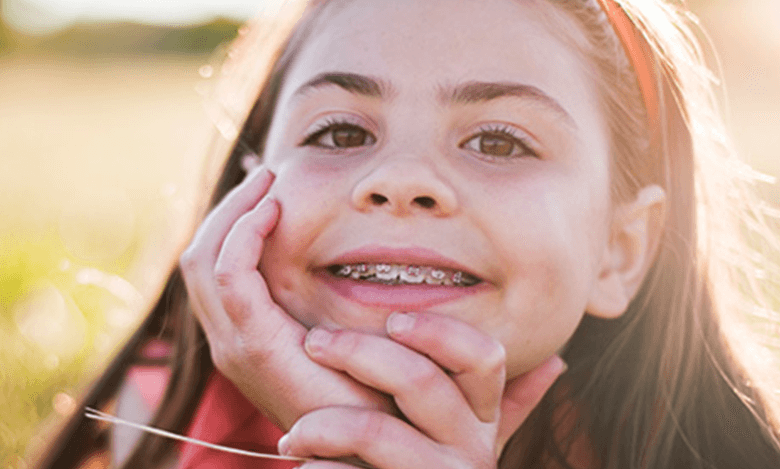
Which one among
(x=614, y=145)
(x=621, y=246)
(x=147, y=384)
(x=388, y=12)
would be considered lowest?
(x=147, y=384)

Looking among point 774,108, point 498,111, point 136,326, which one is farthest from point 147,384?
point 774,108

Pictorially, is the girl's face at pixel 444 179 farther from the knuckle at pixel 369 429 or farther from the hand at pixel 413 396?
the knuckle at pixel 369 429

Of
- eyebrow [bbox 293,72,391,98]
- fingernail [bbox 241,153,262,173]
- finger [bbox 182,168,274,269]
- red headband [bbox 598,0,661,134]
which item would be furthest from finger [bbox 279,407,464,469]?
red headband [bbox 598,0,661,134]

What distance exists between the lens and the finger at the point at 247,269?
1.99 m

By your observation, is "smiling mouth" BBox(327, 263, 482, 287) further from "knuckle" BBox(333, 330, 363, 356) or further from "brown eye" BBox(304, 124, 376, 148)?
"brown eye" BBox(304, 124, 376, 148)

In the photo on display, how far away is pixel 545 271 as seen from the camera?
1.91 metres

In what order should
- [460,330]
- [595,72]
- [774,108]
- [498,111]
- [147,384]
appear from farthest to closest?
1. [774,108]
2. [147,384]
3. [595,72]
4. [498,111]
5. [460,330]

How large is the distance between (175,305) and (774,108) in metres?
12.1

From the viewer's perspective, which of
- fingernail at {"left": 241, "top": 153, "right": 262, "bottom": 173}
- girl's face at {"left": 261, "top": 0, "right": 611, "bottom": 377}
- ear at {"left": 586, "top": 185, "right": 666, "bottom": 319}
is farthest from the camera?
fingernail at {"left": 241, "top": 153, "right": 262, "bottom": 173}

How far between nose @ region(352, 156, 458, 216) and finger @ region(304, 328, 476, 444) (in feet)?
0.94

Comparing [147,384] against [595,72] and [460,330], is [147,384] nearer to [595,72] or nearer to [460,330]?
[460,330]

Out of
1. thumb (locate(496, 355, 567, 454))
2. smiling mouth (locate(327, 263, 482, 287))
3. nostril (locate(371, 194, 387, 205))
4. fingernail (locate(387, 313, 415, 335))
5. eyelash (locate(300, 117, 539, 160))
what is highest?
eyelash (locate(300, 117, 539, 160))

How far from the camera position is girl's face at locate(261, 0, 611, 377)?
1.86 m

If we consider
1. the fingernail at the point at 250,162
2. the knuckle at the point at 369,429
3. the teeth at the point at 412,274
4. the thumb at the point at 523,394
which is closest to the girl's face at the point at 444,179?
the teeth at the point at 412,274
